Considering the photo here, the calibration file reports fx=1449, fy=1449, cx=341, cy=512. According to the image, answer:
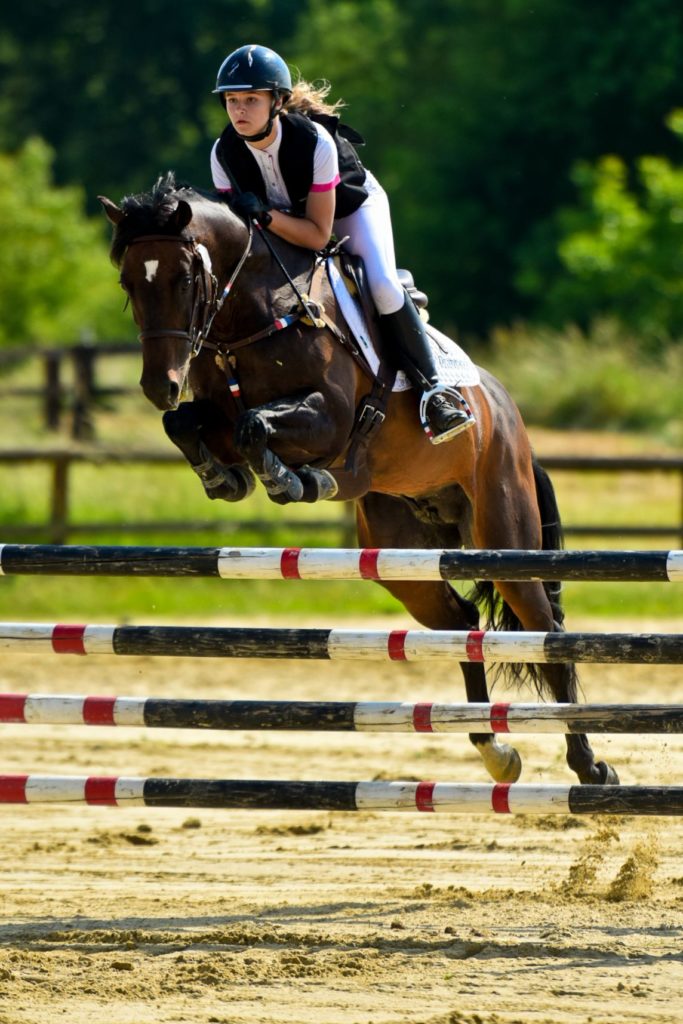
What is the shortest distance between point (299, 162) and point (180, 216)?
69cm

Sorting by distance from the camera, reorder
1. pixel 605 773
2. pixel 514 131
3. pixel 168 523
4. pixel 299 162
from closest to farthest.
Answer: pixel 299 162 < pixel 605 773 < pixel 168 523 < pixel 514 131

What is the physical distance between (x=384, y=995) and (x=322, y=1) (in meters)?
44.1

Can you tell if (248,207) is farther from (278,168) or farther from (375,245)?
(375,245)

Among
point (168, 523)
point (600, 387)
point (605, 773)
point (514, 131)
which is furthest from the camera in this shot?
point (514, 131)

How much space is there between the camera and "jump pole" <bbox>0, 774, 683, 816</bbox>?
436cm

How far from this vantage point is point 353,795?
444 cm

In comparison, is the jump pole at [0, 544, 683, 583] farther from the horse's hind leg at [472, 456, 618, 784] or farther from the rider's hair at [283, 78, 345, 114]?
the rider's hair at [283, 78, 345, 114]

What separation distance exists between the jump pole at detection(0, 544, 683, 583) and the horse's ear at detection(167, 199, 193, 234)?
111 cm

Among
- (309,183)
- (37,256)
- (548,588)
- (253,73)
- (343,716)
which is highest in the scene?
(37,256)

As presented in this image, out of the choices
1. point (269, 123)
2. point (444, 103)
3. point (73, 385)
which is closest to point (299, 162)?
point (269, 123)

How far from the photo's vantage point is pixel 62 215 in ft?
93.9

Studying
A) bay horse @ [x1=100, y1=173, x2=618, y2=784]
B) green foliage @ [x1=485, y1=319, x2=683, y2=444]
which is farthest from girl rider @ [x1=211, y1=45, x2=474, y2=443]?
green foliage @ [x1=485, y1=319, x2=683, y2=444]

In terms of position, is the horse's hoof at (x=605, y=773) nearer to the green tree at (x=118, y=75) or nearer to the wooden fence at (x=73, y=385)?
the wooden fence at (x=73, y=385)

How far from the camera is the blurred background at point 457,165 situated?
20.3 m
